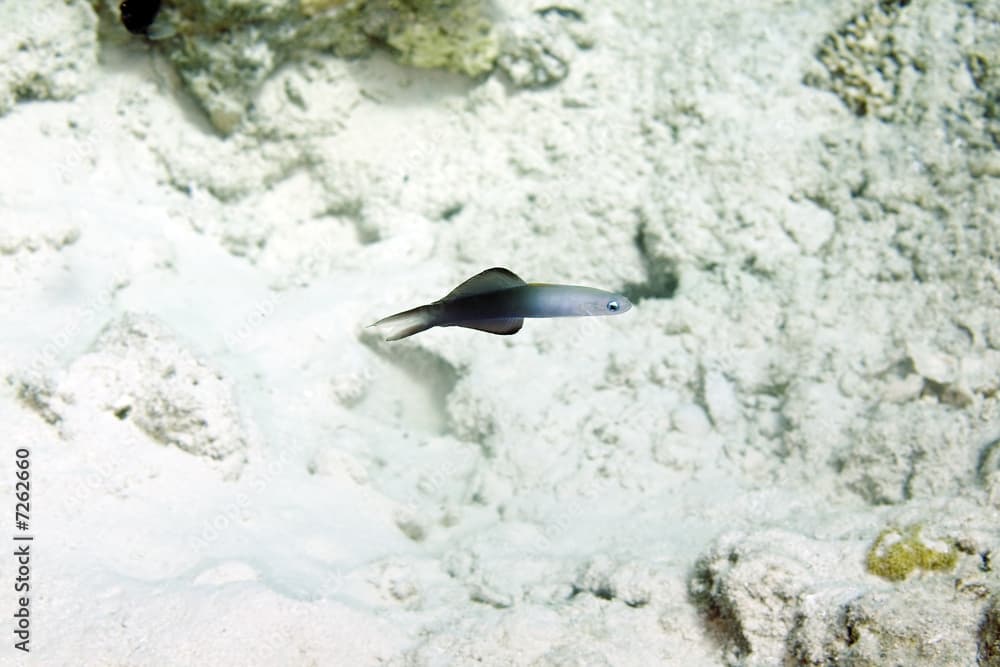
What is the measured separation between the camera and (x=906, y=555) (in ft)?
8.73

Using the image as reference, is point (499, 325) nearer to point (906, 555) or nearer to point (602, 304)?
point (602, 304)

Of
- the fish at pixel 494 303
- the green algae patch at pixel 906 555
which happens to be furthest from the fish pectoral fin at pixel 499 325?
the green algae patch at pixel 906 555

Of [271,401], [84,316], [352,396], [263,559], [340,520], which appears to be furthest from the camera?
[352,396]

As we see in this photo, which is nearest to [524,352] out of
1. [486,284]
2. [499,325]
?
[499,325]

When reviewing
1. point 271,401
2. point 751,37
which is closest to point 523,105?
point 751,37

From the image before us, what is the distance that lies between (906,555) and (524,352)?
9.24 ft

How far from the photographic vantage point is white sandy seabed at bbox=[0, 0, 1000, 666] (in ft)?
8.99

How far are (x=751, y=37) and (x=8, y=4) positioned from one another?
16.9 feet

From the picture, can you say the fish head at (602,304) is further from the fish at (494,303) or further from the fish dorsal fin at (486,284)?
the fish dorsal fin at (486,284)

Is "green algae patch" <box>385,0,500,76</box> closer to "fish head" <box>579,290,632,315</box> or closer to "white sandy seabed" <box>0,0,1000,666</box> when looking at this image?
"white sandy seabed" <box>0,0,1000,666</box>

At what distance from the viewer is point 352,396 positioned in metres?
4.83

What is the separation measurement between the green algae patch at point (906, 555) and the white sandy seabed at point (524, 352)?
2 centimetres

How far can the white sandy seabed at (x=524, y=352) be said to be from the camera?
108 inches

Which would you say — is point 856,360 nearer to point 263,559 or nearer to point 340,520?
point 340,520
